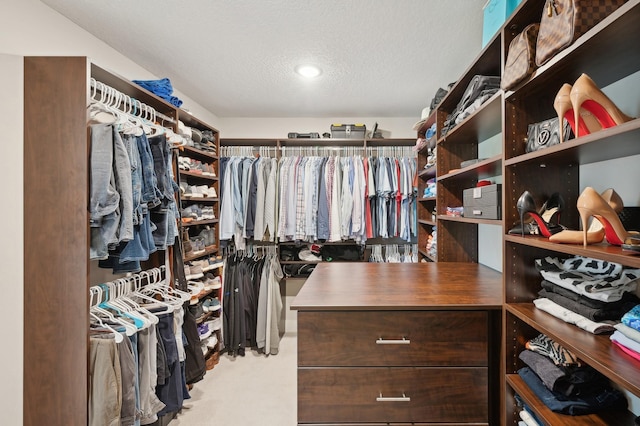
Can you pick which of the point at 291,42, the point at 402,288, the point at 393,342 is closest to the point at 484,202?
the point at 402,288

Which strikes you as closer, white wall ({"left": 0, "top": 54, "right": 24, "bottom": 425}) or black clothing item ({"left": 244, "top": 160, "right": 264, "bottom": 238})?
white wall ({"left": 0, "top": 54, "right": 24, "bottom": 425})

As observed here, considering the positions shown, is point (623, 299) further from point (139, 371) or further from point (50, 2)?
point (50, 2)

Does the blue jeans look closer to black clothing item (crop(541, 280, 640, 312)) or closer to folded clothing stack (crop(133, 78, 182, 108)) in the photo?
black clothing item (crop(541, 280, 640, 312))

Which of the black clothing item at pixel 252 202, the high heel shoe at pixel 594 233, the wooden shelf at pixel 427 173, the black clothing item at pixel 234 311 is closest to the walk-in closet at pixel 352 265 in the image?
the high heel shoe at pixel 594 233

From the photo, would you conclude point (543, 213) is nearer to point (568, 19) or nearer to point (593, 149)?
point (593, 149)

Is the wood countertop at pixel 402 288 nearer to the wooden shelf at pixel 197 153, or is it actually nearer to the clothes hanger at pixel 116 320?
the clothes hanger at pixel 116 320

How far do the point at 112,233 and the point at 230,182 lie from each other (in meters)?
1.56

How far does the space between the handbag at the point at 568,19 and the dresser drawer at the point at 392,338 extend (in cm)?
88

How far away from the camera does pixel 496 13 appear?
124 centimetres

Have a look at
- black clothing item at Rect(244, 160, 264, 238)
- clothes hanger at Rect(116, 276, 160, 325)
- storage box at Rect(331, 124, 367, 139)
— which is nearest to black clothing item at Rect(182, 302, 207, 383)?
clothes hanger at Rect(116, 276, 160, 325)

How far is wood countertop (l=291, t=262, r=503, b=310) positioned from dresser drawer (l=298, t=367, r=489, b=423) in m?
0.24

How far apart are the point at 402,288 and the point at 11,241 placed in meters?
1.74

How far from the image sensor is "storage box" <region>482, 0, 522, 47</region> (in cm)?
115

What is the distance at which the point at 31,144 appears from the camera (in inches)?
49.6
